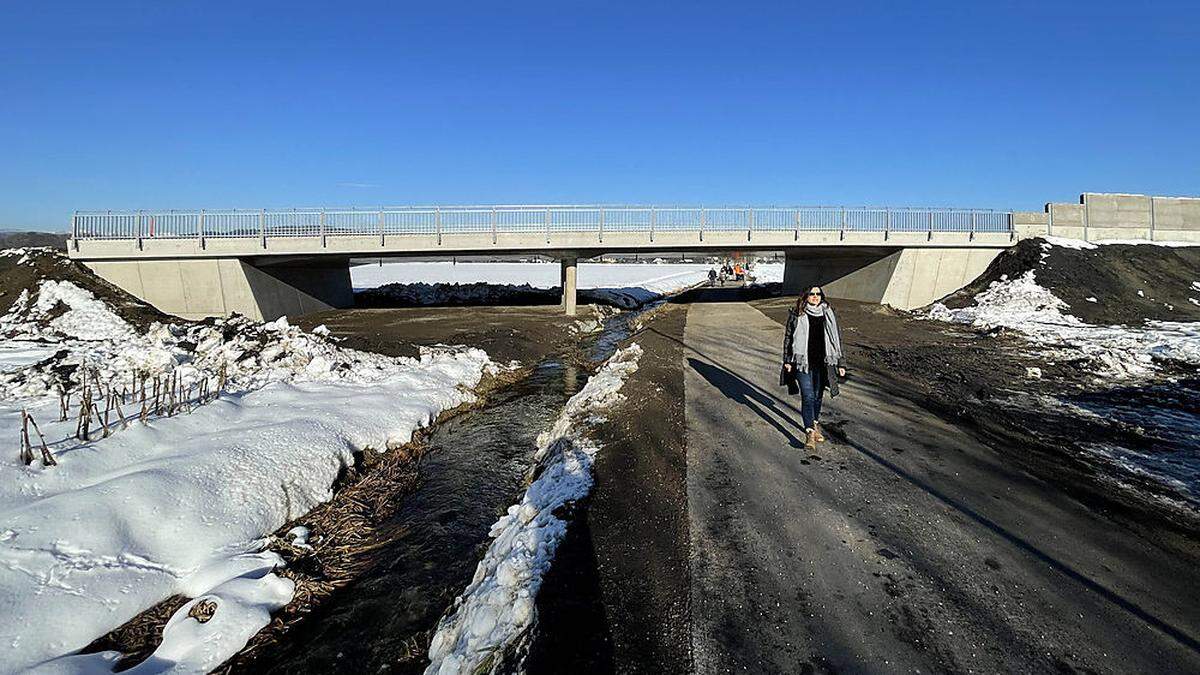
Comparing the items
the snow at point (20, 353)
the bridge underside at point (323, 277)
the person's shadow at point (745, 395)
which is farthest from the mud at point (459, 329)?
the snow at point (20, 353)

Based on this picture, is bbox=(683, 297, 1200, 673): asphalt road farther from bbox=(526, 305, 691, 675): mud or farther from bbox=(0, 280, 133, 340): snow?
bbox=(0, 280, 133, 340): snow

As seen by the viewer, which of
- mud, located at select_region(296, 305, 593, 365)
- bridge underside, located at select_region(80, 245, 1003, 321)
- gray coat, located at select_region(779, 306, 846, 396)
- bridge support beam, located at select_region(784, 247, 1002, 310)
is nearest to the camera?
gray coat, located at select_region(779, 306, 846, 396)

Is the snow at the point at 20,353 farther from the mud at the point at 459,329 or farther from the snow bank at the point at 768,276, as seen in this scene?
the snow bank at the point at 768,276

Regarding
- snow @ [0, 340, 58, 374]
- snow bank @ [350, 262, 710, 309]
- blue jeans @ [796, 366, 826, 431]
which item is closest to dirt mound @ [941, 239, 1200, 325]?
snow bank @ [350, 262, 710, 309]

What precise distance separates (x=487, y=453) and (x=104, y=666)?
5.63m

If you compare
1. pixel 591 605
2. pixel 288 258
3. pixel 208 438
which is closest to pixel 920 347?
pixel 591 605

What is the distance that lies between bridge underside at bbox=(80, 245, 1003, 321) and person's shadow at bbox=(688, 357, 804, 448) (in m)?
13.8

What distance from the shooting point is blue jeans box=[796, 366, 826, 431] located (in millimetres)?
7602

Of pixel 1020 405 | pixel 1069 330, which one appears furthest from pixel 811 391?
pixel 1069 330

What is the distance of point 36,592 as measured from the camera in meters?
4.93

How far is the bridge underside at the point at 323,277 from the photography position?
21.8 m

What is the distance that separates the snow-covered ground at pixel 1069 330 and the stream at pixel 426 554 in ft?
41.7

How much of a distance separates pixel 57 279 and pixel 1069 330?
33268 millimetres

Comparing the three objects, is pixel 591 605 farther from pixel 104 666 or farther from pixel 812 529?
pixel 104 666
